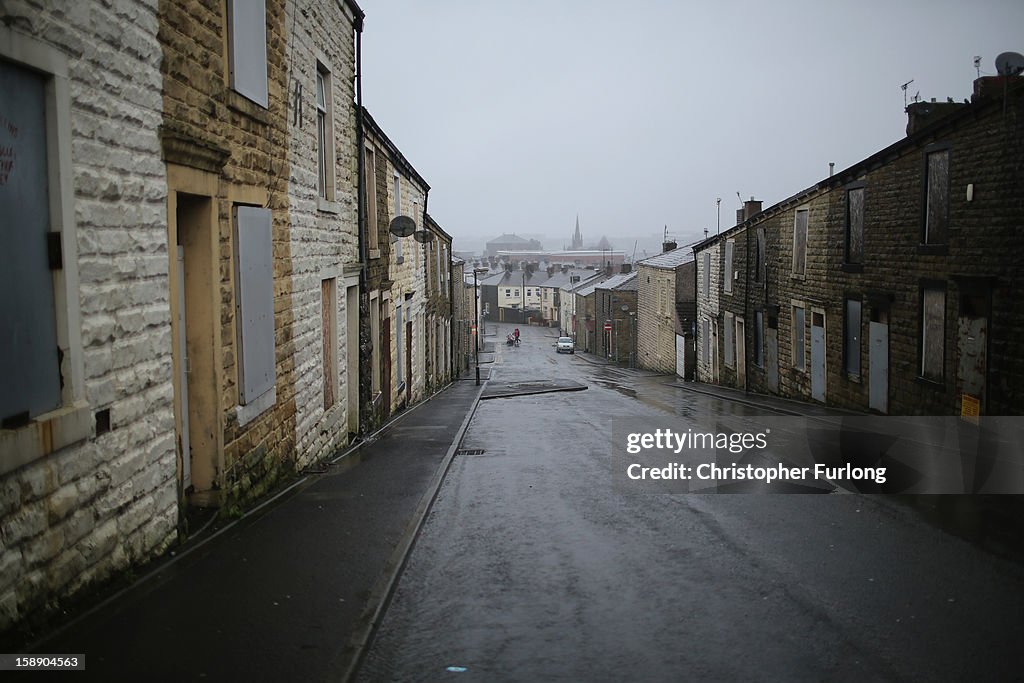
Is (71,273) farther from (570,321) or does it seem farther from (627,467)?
(570,321)

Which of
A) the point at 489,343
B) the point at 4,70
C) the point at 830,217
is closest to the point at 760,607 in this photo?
the point at 4,70

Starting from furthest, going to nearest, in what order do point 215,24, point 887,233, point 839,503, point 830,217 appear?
1. point 830,217
2. point 887,233
3. point 839,503
4. point 215,24

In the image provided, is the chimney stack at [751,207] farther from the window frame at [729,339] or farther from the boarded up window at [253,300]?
the boarded up window at [253,300]

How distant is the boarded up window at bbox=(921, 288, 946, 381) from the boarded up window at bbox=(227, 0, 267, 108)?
12174 millimetres

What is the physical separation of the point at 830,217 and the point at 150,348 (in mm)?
18672

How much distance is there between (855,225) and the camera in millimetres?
20203

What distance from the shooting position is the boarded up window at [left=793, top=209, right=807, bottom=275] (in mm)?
24050

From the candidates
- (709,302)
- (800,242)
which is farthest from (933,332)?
(709,302)

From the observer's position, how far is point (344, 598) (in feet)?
20.8

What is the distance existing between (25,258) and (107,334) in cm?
104

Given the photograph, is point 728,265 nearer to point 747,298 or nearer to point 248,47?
point 747,298

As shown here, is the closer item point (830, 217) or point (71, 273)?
point (71, 273)

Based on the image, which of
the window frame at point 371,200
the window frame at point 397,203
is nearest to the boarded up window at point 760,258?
the window frame at point 397,203

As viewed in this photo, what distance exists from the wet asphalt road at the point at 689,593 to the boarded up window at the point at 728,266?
22.9 m
